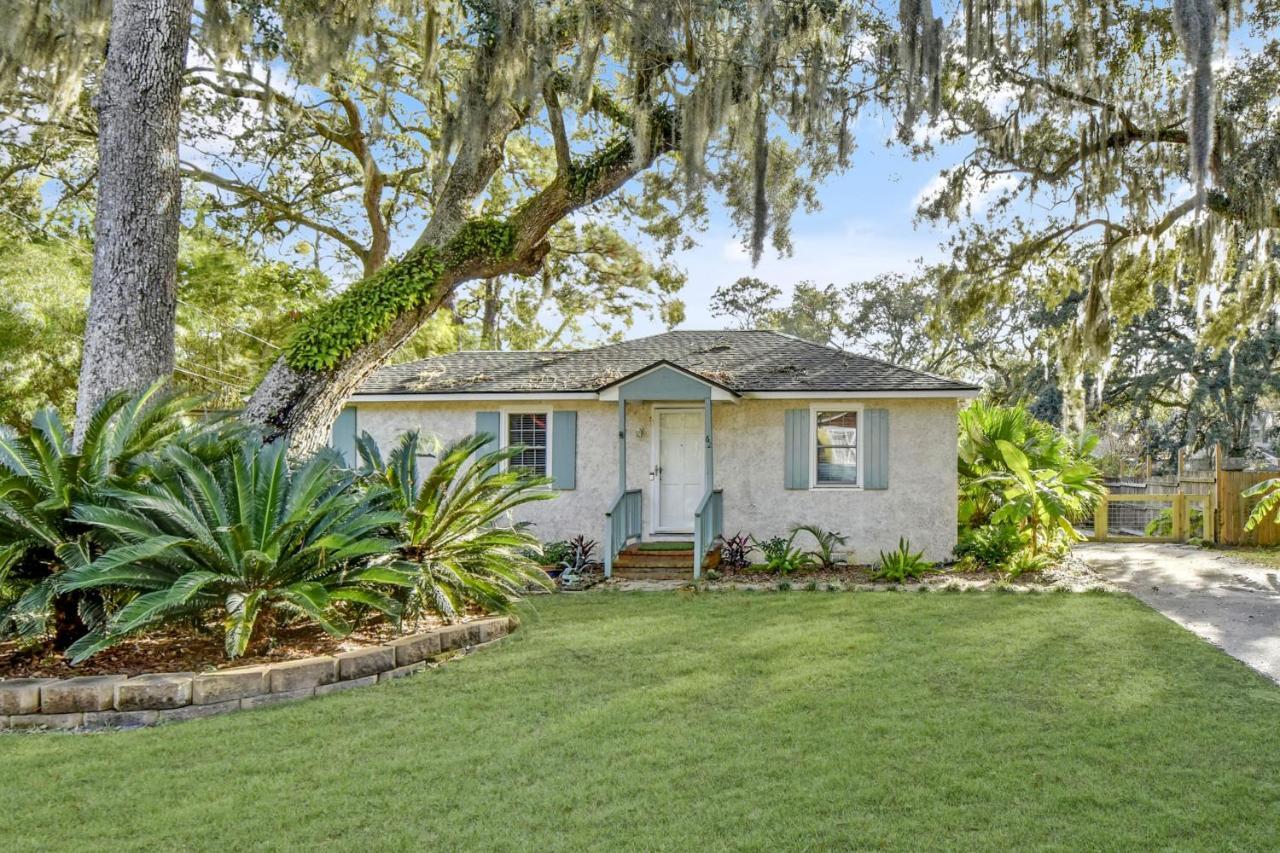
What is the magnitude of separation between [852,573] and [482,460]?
571 cm

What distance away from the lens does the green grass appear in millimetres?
3217

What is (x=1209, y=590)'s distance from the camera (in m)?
9.44

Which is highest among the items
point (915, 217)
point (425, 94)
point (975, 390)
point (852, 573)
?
point (425, 94)

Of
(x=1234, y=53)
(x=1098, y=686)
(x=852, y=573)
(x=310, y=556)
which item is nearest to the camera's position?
(x=1098, y=686)

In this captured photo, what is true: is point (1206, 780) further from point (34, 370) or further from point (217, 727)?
point (34, 370)

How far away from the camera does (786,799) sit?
349 cm

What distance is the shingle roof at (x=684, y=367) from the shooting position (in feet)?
38.3

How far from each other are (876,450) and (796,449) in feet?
3.68

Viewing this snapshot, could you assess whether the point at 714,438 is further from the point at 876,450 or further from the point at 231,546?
the point at 231,546

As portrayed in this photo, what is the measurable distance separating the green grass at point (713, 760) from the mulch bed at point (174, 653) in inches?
25.6

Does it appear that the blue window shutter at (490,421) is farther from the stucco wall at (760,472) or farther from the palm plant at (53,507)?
the palm plant at (53,507)

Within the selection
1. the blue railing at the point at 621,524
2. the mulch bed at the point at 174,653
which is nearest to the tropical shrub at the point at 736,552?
the blue railing at the point at 621,524

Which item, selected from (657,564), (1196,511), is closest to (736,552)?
(657,564)

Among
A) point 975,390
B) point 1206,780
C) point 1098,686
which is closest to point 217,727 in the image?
point 1206,780
